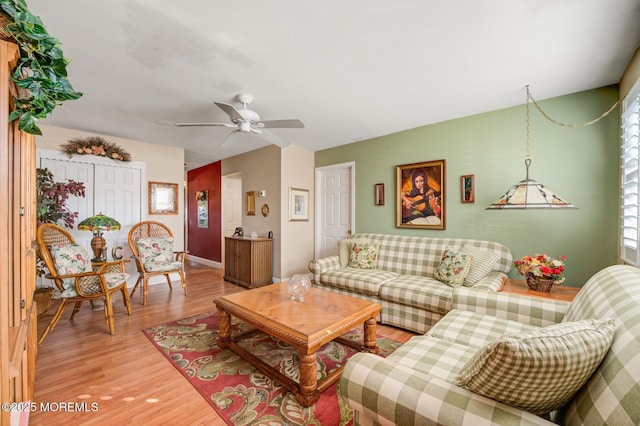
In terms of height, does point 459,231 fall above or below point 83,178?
below

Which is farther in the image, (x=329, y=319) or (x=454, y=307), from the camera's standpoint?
(x=454, y=307)

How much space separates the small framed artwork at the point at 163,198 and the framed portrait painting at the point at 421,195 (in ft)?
13.0

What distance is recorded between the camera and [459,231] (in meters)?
3.36

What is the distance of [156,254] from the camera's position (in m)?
4.00

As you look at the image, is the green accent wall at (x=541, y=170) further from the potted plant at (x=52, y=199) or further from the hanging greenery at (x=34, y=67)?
the potted plant at (x=52, y=199)

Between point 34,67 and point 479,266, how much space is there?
11.1 ft

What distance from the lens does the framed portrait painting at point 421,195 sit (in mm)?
3506

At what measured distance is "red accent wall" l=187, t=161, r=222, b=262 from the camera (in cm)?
612

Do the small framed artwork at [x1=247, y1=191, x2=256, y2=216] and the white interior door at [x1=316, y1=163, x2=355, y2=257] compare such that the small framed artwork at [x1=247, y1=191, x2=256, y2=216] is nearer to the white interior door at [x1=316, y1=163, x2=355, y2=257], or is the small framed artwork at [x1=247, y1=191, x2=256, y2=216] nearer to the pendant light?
the white interior door at [x1=316, y1=163, x2=355, y2=257]

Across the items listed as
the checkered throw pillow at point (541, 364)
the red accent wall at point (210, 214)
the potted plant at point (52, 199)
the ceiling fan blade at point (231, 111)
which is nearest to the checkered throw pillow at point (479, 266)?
the checkered throw pillow at point (541, 364)

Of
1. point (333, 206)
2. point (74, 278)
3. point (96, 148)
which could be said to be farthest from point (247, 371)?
point (96, 148)

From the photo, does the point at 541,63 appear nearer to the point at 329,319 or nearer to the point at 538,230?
the point at 538,230

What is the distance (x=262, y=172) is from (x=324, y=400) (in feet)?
12.9

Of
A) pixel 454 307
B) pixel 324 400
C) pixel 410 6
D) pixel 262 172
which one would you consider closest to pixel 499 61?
pixel 410 6
